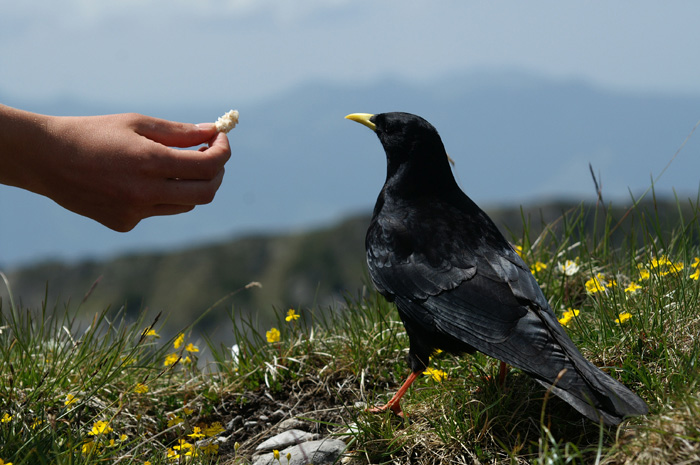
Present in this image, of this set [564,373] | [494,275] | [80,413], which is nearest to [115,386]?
[80,413]

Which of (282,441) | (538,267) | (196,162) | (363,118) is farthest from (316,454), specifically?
(363,118)

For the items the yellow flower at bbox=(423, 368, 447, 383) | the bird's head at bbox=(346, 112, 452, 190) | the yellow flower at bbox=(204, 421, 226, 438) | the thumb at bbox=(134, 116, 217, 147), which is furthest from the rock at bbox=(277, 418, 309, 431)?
the thumb at bbox=(134, 116, 217, 147)

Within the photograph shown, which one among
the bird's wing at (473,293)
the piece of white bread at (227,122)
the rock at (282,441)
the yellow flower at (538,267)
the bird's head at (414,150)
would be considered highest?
the piece of white bread at (227,122)

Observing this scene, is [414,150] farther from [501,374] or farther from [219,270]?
[219,270]

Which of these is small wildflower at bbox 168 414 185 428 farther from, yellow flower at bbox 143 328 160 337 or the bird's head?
the bird's head

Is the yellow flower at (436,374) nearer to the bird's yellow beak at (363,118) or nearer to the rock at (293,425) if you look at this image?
the rock at (293,425)

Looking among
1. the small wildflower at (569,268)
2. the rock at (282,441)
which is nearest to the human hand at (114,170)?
the rock at (282,441)

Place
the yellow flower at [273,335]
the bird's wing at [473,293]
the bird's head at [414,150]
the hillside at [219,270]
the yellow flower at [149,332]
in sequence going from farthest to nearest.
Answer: the hillside at [219,270] < the yellow flower at [273,335] < the bird's head at [414,150] < the yellow flower at [149,332] < the bird's wing at [473,293]
